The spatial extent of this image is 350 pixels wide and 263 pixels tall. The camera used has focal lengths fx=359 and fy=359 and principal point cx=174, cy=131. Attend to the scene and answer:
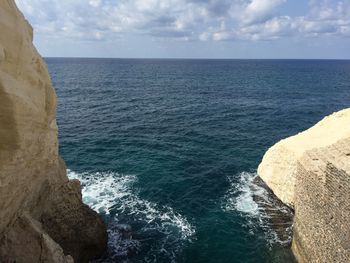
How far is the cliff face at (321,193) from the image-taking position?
19.9 metres

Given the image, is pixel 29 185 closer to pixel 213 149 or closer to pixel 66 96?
pixel 213 149

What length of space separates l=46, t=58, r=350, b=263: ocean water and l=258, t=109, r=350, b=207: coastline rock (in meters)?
1.55

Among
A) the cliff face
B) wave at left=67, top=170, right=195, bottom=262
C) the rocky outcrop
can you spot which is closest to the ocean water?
wave at left=67, top=170, right=195, bottom=262

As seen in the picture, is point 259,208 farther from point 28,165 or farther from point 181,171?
point 28,165

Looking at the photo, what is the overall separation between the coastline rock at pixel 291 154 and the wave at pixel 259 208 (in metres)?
1.05

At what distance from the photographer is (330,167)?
20.9 meters

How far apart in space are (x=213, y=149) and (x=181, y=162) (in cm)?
634

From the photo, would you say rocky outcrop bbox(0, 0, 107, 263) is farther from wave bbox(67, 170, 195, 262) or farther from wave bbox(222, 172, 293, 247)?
wave bbox(222, 172, 293, 247)

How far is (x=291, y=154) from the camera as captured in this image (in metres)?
30.2

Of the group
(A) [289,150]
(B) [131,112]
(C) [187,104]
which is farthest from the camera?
(C) [187,104]

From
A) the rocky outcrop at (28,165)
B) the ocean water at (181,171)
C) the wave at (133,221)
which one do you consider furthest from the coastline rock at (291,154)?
the rocky outcrop at (28,165)

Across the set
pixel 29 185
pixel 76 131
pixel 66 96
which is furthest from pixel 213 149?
pixel 66 96

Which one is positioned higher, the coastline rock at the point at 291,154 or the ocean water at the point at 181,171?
the coastline rock at the point at 291,154

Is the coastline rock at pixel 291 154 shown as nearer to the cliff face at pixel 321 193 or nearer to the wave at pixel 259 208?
the cliff face at pixel 321 193
